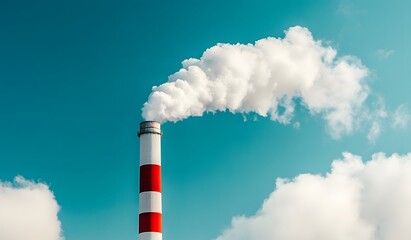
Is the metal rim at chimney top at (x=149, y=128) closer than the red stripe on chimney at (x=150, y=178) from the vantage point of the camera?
No

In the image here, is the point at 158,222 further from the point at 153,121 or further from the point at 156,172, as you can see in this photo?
the point at 153,121

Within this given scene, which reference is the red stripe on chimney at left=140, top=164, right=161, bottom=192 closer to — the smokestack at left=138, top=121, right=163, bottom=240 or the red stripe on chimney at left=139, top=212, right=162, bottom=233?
the smokestack at left=138, top=121, right=163, bottom=240

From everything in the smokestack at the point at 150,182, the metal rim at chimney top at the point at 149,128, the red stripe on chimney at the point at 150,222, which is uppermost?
the metal rim at chimney top at the point at 149,128

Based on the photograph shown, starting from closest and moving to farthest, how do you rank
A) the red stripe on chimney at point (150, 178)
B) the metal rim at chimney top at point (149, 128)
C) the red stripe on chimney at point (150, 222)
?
the red stripe on chimney at point (150, 222) → the red stripe on chimney at point (150, 178) → the metal rim at chimney top at point (149, 128)

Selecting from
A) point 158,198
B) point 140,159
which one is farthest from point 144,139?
point 158,198

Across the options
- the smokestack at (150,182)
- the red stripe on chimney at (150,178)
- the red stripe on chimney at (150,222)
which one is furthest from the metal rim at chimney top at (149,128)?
the red stripe on chimney at (150,222)

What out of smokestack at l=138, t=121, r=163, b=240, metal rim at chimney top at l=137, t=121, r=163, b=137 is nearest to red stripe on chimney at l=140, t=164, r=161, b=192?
smokestack at l=138, t=121, r=163, b=240

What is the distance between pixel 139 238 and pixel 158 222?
48.6 inches

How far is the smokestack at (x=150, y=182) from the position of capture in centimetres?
3200

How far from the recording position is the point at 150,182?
32875mm

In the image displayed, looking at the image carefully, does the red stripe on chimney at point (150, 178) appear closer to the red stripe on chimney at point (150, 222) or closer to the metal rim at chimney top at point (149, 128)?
the red stripe on chimney at point (150, 222)

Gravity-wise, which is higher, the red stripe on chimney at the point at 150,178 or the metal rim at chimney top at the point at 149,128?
the metal rim at chimney top at the point at 149,128

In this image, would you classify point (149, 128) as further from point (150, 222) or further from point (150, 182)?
point (150, 222)

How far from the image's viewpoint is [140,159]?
33719mm
